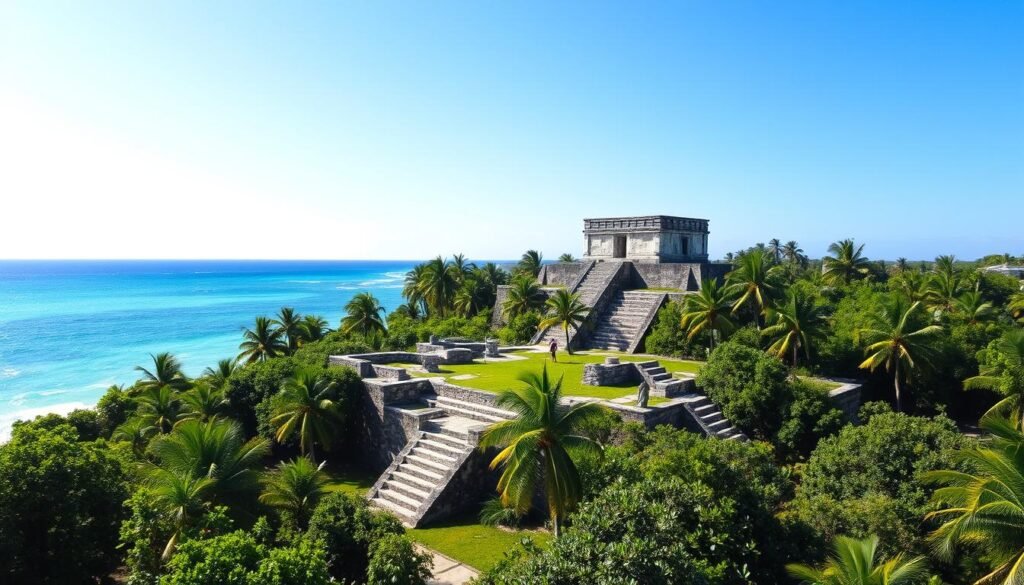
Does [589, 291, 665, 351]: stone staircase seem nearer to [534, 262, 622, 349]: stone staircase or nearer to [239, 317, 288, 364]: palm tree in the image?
[534, 262, 622, 349]: stone staircase

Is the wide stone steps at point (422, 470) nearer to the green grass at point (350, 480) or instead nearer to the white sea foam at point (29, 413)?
the green grass at point (350, 480)

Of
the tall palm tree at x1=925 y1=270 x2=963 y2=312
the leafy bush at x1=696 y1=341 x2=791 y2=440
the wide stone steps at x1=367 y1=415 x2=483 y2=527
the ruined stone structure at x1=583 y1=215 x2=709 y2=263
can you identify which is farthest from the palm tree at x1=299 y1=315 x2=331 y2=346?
the tall palm tree at x1=925 y1=270 x2=963 y2=312

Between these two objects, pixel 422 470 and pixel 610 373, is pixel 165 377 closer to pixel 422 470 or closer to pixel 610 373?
pixel 422 470

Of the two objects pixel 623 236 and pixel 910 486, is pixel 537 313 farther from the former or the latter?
pixel 910 486

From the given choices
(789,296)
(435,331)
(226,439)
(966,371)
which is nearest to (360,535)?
(226,439)

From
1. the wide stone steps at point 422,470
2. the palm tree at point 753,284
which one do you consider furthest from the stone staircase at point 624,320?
the wide stone steps at point 422,470

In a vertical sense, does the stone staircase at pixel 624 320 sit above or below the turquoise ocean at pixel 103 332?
above
